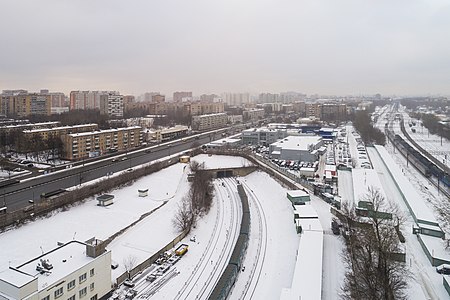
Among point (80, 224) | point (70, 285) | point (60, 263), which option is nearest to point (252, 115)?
point (80, 224)

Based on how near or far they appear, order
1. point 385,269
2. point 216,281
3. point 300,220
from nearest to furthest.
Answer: point 385,269
point 216,281
point 300,220

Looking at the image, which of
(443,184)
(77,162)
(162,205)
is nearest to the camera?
(162,205)

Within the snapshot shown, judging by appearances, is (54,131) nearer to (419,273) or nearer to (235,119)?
(419,273)

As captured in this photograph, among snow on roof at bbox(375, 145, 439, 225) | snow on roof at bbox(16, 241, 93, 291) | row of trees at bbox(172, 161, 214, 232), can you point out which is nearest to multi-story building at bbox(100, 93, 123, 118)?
row of trees at bbox(172, 161, 214, 232)

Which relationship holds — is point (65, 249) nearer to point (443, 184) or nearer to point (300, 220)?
point (300, 220)

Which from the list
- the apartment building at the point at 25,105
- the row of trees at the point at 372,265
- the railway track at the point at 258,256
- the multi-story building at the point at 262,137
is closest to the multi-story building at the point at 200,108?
the apartment building at the point at 25,105

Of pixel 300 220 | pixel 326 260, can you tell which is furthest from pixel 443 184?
pixel 326 260

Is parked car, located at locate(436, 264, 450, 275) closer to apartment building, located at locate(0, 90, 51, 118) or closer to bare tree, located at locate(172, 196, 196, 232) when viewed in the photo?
bare tree, located at locate(172, 196, 196, 232)

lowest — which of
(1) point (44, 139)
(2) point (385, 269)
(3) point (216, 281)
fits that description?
(3) point (216, 281)

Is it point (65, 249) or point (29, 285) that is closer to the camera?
point (29, 285)

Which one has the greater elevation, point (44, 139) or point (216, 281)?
point (44, 139)
